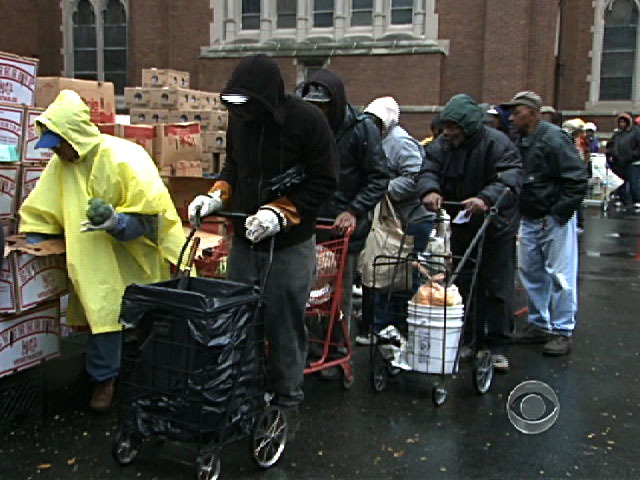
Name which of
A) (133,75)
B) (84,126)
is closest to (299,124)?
(84,126)

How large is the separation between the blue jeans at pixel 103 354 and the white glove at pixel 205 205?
106 centimetres

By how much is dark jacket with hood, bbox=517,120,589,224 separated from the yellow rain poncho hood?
128 inches

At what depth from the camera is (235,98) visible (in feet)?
12.1

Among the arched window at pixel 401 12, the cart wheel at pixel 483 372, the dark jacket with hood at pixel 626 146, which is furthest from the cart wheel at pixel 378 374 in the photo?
the arched window at pixel 401 12

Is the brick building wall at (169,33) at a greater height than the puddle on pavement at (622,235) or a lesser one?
greater

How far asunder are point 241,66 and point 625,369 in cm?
402

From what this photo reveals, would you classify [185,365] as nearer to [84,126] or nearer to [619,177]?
[84,126]

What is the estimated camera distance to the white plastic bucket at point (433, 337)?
491cm

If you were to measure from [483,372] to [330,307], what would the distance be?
119 centimetres

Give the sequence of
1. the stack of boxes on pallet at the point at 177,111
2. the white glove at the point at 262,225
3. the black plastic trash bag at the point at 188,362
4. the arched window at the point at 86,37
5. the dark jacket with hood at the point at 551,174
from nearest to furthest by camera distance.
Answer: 1. the black plastic trash bag at the point at 188,362
2. the white glove at the point at 262,225
3. the dark jacket with hood at the point at 551,174
4. the stack of boxes on pallet at the point at 177,111
5. the arched window at the point at 86,37

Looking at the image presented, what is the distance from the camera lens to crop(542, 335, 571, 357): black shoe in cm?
622

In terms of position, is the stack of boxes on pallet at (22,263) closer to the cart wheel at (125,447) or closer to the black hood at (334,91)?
the cart wheel at (125,447)

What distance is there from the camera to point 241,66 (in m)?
3.75

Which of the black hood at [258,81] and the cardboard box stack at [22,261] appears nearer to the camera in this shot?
the black hood at [258,81]
